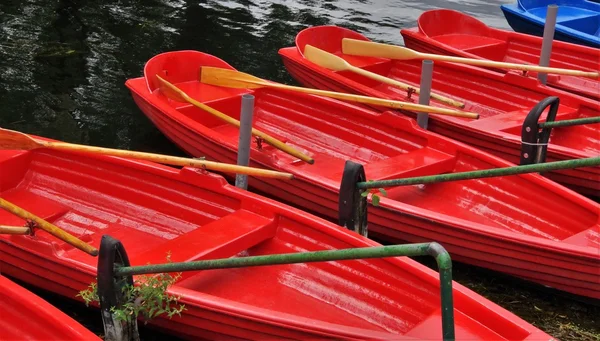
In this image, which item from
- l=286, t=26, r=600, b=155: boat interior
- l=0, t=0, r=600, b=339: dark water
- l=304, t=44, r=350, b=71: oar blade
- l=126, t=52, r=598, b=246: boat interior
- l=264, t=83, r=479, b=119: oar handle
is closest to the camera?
l=0, t=0, r=600, b=339: dark water

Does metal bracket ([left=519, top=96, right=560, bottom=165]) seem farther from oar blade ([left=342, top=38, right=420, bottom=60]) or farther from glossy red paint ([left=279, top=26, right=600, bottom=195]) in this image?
oar blade ([left=342, top=38, right=420, bottom=60])

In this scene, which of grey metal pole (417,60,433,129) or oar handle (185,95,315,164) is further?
grey metal pole (417,60,433,129)

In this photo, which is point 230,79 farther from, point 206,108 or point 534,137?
point 534,137

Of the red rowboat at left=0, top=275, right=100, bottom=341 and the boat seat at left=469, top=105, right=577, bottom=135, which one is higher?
the boat seat at left=469, top=105, right=577, bottom=135

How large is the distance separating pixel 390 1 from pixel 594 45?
18.1ft

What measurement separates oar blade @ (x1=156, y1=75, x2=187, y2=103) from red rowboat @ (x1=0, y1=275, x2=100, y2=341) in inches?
136

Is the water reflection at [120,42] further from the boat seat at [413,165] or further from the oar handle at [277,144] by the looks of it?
the boat seat at [413,165]

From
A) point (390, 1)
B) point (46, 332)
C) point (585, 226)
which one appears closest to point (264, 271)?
point (46, 332)

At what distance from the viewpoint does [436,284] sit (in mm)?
5020

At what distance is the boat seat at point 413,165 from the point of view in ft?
22.7

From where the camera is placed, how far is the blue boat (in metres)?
11.4

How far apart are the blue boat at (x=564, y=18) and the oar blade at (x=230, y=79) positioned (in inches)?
204

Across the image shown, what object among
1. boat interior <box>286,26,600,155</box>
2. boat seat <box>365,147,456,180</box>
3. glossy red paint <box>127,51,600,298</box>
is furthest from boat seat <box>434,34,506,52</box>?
boat seat <box>365,147,456,180</box>

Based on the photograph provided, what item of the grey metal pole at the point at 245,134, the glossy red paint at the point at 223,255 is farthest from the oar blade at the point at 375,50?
the glossy red paint at the point at 223,255
